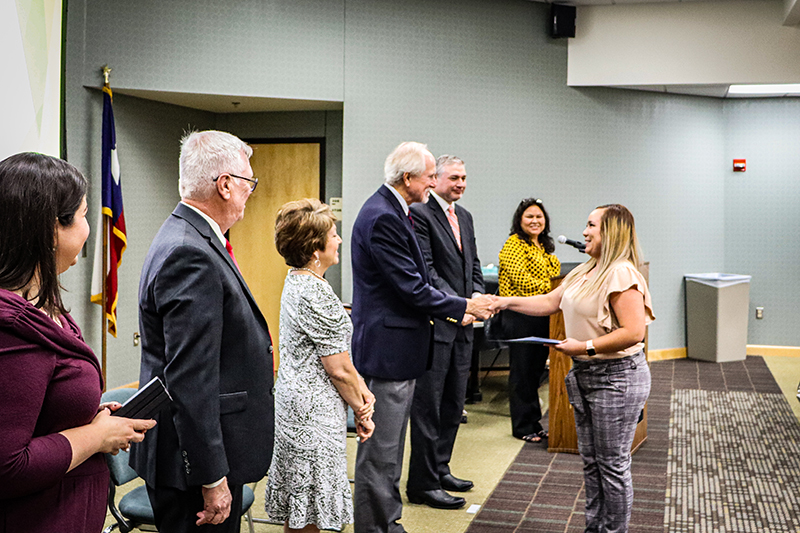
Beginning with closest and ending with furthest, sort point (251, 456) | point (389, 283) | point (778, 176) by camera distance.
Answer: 1. point (251, 456)
2. point (389, 283)
3. point (778, 176)

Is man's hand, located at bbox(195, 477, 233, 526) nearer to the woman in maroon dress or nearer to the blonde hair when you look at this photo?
the woman in maroon dress

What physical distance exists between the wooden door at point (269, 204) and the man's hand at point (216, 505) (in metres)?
5.24

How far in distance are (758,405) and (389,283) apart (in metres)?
4.28

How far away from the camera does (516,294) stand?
4.95m

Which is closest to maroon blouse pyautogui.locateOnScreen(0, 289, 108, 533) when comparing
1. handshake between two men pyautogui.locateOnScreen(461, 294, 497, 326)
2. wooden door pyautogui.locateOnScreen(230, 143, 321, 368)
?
handshake between two men pyautogui.locateOnScreen(461, 294, 497, 326)

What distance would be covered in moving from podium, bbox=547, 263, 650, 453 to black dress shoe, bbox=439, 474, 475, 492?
93cm

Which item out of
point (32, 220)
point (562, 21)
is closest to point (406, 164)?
point (32, 220)

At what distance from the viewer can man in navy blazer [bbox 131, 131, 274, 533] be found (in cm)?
189

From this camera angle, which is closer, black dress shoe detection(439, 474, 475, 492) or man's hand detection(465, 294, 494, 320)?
man's hand detection(465, 294, 494, 320)

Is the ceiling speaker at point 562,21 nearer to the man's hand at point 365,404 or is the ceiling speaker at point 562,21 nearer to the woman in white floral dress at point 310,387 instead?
the woman in white floral dress at point 310,387

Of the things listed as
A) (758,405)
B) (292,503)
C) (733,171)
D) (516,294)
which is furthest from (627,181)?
(292,503)

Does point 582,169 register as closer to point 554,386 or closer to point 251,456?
point 554,386

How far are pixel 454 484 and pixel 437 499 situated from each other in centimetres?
26

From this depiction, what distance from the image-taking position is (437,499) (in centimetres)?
392
